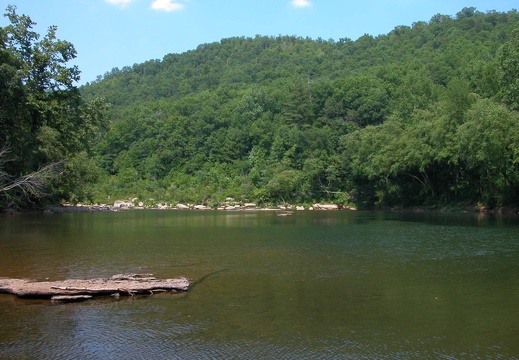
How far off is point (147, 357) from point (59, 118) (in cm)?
3851

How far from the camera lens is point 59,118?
4306 centimetres

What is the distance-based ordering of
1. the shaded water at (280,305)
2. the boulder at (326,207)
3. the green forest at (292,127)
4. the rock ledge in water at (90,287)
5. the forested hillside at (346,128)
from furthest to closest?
1. the boulder at (326,207)
2. the forested hillside at (346,128)
3. the green forest at (292,127)
4. the rock ledge in water at (90,287)
5. the shaded water at (280,305)

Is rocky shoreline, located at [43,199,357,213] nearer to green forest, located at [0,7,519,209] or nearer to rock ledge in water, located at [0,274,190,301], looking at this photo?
green forest, located at [0,7,519,209]

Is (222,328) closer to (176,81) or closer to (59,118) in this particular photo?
(59,118)

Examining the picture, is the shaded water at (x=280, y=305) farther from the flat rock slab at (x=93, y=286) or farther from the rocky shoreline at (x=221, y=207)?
the rocky shoreline at (x=221, y=207)

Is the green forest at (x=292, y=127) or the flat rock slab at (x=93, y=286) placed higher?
the green forest at (x=292, y=127)

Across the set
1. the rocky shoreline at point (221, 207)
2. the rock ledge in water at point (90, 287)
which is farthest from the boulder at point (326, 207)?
the rock ledge in water at point (90, 287)

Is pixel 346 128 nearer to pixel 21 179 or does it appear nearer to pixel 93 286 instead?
pixel 21 179

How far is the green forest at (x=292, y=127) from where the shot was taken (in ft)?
134

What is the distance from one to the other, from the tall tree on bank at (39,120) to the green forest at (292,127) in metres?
0.12

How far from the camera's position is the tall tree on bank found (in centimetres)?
3344

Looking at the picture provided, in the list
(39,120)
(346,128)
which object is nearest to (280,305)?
(39,120)

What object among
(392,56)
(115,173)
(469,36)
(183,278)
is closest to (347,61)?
(392,56)

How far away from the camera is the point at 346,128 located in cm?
7938
